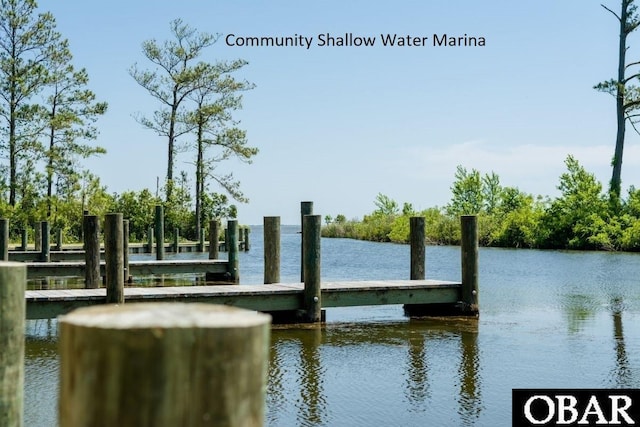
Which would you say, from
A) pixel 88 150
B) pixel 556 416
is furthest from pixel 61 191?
pixel 556 416

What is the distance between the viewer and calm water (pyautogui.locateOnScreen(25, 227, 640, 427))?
7.41 metres

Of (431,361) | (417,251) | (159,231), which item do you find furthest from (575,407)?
(159,231)

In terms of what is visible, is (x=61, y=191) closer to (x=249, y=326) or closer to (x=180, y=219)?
(x=180, y=219)

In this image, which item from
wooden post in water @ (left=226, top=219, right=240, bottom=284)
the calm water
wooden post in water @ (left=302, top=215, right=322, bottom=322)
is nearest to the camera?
the calm water

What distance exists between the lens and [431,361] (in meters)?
9.82

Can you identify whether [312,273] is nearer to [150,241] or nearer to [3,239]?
[3,239]

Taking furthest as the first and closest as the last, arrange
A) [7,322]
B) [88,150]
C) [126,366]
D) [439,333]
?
[88,150] → [439,333] → [7,322] → [126,366]

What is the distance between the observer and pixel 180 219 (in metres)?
43.6

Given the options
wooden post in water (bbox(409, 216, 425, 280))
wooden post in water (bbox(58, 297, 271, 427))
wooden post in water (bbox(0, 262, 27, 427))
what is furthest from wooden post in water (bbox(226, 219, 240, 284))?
wooden post in water (bbox(58, 297, 271, 427))

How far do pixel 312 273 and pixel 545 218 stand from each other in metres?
34.0

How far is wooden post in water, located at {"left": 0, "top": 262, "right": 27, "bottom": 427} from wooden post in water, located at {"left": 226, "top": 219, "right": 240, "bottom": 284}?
50.2 feet

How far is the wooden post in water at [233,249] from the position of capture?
19.1 meters

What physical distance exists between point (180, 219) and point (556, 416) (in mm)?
37726

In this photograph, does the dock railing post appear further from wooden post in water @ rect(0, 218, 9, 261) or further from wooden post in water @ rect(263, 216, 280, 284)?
wooden post in water @ rect(0, 218, 9, 261)
